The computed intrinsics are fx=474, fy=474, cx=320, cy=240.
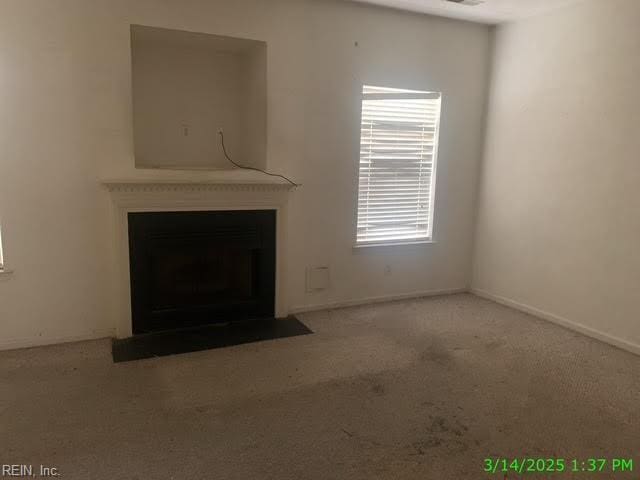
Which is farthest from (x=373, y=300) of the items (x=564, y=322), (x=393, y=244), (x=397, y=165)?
(x=564, y=322)

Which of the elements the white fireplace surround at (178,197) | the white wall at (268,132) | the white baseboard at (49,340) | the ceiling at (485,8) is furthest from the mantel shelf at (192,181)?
the ceiling at (485,8)

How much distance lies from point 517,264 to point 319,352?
2.25 meters

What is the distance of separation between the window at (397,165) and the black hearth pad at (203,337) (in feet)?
3.77

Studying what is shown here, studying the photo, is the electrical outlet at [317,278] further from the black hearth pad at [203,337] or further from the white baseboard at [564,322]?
the white baseboard at [564,322]

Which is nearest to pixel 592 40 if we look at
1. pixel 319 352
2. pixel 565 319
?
pixel 565 319

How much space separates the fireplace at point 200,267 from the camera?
3531mm

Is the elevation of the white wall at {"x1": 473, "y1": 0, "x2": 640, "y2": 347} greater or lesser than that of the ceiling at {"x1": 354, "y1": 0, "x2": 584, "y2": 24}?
lesser

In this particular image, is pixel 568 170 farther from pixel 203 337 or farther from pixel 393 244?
pixel 203 337

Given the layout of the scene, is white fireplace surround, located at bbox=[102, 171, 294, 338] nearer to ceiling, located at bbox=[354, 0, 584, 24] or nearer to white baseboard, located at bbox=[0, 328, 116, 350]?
white baseboard, located at bbox=[0, 328, 116, 350]

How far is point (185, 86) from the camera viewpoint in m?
3.95

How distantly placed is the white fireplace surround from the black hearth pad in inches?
8.1

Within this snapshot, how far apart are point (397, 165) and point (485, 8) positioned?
1.50 m

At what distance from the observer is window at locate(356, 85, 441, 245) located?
170 inches

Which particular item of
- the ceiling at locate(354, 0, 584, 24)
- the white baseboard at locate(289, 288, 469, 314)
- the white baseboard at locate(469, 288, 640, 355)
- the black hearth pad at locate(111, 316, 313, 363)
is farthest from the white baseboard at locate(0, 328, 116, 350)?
the white baseboard at locate(469, 288, 640, 355)
